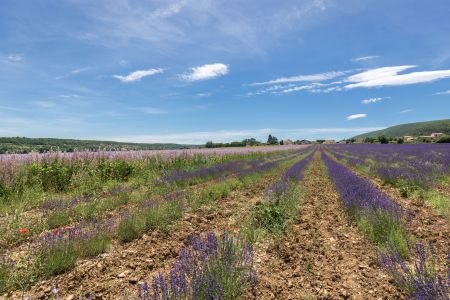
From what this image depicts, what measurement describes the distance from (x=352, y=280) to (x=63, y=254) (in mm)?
3860

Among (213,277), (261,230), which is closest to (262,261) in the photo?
(261,230)

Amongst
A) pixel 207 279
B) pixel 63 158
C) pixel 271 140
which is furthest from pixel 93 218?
pixel 271 140

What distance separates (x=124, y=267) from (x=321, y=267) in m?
2.75

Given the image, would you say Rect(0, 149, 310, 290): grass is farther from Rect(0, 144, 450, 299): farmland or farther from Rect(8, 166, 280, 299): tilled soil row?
Rect(8, 166, 280, 299): tilled soil row

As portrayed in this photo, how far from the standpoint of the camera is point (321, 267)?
3721 mm

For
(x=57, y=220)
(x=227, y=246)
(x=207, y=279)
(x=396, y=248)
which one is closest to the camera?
(x=207, y=279)

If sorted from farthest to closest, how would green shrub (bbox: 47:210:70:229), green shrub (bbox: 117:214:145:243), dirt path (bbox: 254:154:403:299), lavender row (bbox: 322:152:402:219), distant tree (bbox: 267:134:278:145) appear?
distant tree (bbox: 267:134:278:145) → green shrub (bbox: 47:210:70:229) → lavender row (bbox: 322:152:402:219) → green shrub (bbox: 117:214:145:243) → dirt path (bbox: 254:154:403:299)

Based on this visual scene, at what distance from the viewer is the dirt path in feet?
10.2

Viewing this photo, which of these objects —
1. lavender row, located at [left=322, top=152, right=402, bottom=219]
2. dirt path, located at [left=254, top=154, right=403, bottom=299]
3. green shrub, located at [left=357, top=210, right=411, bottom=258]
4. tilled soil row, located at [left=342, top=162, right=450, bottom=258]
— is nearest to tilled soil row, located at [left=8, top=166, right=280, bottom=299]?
dirt path, located at [left=254, top=154, right=403, bottom=299]

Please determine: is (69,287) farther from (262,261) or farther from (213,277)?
(262,261)

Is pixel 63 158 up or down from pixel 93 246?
up

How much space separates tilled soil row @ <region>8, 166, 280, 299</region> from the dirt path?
143 centimetres

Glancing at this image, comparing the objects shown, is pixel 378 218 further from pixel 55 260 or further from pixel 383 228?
pixel 55 260

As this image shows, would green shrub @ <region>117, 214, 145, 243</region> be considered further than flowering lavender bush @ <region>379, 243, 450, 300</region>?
Yes
